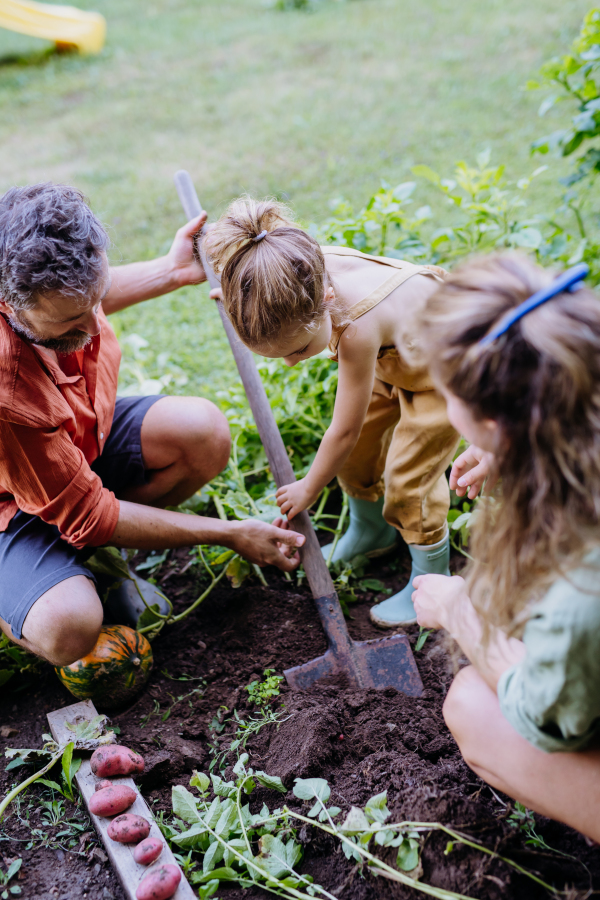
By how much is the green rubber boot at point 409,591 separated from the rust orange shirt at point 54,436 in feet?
2.90

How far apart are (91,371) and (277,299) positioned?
0.71 metres

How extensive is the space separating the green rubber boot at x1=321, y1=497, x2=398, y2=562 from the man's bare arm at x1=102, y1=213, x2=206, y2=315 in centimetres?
96

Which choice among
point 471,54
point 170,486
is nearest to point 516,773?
point 170,486

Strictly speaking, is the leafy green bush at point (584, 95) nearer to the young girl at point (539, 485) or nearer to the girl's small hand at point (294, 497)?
the girl's small hand at point (294, 497)

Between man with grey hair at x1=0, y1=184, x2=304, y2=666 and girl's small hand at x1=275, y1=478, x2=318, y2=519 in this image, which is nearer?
man with grey hair at x1=0, y1=184, x2=304, y2=666

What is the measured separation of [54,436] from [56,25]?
903 cm

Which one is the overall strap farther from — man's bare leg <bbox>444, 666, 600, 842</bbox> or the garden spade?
man's bare leg <bbox>444, 666, 600, 842</bbox>

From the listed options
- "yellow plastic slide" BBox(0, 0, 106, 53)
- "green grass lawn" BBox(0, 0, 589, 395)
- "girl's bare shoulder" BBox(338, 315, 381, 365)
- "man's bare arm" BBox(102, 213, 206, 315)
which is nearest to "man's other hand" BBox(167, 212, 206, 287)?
"man's bare arm" BBox(102, 213, 206, 315)

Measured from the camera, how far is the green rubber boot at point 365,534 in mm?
2391

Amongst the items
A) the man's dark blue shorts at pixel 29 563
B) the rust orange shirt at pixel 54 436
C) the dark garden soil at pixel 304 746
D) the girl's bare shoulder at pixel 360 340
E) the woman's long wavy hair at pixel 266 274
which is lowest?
the dark garden soil at pixel 304 746

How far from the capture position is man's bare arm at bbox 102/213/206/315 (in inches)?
91.4

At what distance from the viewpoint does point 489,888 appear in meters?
1.29

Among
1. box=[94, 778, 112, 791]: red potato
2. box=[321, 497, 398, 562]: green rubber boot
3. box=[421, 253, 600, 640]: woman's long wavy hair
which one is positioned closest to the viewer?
box=[421, 253, 600, 640]: woman's long wavy hair

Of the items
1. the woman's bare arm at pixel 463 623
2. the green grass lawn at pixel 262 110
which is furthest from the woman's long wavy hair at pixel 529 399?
the green grass lawn at pixel 262 110
